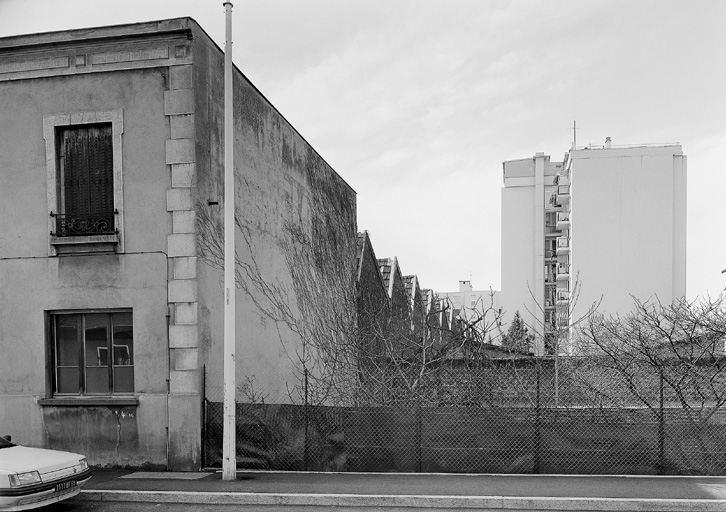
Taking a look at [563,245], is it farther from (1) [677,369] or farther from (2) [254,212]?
(1) [677,369]

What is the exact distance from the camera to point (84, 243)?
1277cm

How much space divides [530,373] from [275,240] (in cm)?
669

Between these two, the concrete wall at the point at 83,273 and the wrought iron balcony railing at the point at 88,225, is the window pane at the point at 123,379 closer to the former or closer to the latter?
the concrete wall at the point at 83,273

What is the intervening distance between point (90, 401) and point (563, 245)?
5657cm

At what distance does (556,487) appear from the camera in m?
10.7

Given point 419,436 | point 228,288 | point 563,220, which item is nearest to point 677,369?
point 419,436

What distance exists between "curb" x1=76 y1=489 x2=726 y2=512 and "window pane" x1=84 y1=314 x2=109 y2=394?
2.64 meters

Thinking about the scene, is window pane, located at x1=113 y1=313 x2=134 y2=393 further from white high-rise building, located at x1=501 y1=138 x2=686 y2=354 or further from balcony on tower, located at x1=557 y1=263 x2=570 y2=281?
balcony on tower, located at x1=557 y1=263 x2=570 y2=281

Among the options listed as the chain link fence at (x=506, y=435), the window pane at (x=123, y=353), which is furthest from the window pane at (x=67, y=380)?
the chain link fence at (x=506, y=435)

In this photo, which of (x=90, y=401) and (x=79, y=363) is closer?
(x=90, y=401)

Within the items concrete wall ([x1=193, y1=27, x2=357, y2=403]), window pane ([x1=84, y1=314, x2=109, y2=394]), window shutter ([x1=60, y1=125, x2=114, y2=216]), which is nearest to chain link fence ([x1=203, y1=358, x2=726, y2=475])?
concrete wall ([x1=193, y1=27, x2=357, y2=403])

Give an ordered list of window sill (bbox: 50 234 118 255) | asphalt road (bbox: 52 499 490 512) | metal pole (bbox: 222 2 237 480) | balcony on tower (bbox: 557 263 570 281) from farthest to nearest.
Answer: balcony on tower (bbox: 557 263 570 281), window sill (bbox: 50 234 118 255), metal pole (bbox: 222 2 237 480), asphalt road (bbox: 52 499 490 512)

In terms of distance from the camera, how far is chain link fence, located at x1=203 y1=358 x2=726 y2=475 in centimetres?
1162

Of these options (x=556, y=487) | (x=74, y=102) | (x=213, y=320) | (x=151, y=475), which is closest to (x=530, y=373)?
(x=556, y=487)
